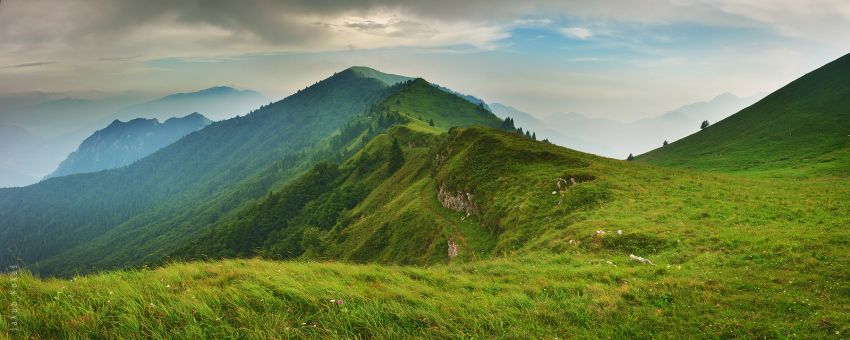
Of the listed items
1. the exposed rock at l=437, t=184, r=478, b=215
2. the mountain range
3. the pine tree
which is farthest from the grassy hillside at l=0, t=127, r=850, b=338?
the pine tree

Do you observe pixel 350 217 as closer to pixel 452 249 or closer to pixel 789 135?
pixel 452 249

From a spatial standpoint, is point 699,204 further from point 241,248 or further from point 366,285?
point 241,248

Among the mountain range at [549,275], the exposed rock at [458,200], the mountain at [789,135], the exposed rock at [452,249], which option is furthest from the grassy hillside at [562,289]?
the mountain at [789,135]

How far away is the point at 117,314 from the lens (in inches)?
320

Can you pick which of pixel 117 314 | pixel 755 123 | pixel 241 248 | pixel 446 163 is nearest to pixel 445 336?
pixel 117 314

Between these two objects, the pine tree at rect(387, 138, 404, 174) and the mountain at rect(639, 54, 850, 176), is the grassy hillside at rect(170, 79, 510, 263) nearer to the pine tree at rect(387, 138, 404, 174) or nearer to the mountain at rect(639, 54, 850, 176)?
the pine tree at rect(387, 138, 404, 174)

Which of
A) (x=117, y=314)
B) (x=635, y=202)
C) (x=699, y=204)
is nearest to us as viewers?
(x=117, y=314)

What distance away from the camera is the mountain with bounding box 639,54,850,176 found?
2440 inches

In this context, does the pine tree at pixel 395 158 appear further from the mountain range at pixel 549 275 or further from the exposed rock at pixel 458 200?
the mountain range at pixel 549 275

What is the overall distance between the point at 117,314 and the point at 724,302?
1543 centimetres

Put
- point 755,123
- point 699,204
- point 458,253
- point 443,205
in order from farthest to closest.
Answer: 1. point 755,123
2. point 443,205
3. point 458,253
4. point 699,204

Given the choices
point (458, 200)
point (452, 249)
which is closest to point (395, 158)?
point (458, 200)

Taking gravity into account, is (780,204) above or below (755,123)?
below

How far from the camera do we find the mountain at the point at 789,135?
2440 inches
